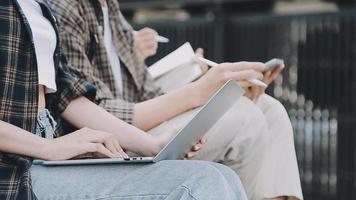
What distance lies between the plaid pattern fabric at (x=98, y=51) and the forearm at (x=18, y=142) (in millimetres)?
550

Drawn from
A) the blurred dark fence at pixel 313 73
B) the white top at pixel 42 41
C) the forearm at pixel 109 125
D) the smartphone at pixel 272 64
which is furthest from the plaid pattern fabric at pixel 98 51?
the blurred dark fence at pixel 313 73

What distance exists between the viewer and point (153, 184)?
6.56ft

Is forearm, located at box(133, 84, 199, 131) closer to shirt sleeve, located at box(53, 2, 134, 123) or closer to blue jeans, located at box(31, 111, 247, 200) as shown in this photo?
shirt sleeve, located at box(53, 2, 134, 123)

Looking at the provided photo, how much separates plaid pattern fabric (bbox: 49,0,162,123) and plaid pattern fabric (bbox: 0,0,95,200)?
1.52 ft

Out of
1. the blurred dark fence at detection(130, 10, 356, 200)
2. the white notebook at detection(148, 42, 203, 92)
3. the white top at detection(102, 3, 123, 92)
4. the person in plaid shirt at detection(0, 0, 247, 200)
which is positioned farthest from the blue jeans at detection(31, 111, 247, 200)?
the blurred dark fence at detection(130, 10, 356, 200)

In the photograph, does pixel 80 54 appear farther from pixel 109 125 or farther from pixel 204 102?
pixel 204 102

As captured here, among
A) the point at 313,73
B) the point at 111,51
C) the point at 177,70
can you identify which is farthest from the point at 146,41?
the point at 313,73

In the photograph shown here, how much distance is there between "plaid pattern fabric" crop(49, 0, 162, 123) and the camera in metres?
2.60

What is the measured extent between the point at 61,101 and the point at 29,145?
1.24 ft

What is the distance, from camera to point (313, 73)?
5.12 m

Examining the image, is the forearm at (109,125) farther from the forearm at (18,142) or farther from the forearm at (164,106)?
the forearm at (18,142)

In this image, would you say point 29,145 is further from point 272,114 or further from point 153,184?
point 272,114

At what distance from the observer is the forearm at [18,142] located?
2.02 metres

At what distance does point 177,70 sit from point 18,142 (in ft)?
3.59
